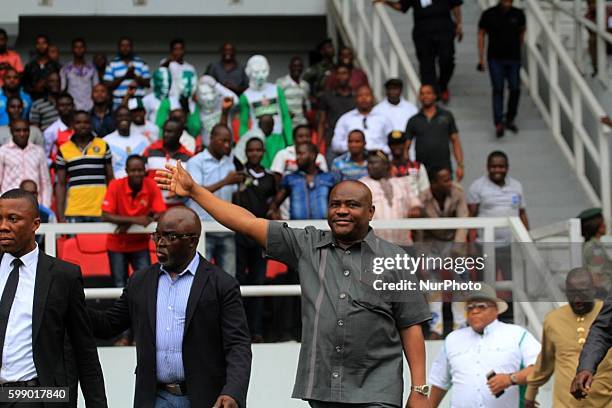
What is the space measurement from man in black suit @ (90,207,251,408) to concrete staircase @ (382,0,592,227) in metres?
8.11

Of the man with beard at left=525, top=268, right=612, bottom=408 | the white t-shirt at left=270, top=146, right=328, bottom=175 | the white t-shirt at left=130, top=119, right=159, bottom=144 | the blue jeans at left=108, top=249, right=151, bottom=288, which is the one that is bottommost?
the man with beard at left=525, top=268, right=612, bottom=408

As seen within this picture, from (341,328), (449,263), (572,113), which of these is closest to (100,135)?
(572,113)

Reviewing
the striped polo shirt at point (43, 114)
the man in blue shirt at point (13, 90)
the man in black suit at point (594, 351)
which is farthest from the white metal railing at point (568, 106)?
the man in black suit at point (594, 351)

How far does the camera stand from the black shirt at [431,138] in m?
14.1

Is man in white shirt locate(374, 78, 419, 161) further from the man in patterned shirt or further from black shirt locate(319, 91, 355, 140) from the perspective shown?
the man in patterned shirt

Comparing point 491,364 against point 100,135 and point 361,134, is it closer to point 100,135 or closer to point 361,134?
point 361,134

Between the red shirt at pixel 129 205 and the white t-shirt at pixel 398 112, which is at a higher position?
the white t-shirt at pixel 398 112

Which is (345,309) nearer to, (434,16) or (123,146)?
(123,146)

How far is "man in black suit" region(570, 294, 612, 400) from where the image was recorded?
716 centimetres

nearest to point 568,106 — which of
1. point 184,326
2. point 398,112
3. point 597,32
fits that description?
point 597,32

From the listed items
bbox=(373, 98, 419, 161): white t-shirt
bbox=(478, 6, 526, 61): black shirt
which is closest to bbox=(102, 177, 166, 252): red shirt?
bbox=(373, 98, 419, 161): white t-shirt

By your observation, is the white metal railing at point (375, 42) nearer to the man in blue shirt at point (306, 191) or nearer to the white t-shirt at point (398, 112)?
the white t-shirt at point (398, 112)

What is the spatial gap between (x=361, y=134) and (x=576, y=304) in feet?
13.8

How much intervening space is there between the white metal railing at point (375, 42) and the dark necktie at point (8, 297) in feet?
30.4
